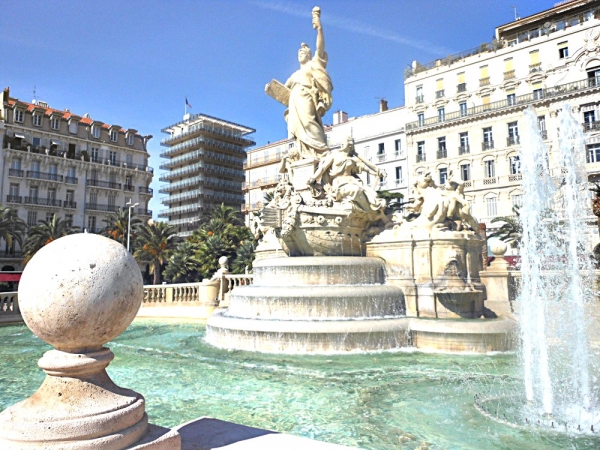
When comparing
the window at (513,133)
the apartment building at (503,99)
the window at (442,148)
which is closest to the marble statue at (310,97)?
the apartment building at (503,99)

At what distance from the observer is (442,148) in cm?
4338

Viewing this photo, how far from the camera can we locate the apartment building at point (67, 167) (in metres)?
46.0

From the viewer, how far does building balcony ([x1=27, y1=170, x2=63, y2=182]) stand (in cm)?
4679

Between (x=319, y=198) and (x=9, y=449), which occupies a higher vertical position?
(x=319, y=198)

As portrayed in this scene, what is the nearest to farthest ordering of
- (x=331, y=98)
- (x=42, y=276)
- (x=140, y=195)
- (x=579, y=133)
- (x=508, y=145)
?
(x=42, y=276)
(x=579, y=133)
(x=331, y=98)
(x=508, y=145)
(x=140, y=195)

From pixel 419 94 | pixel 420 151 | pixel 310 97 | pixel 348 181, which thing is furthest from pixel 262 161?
pixel 348 181

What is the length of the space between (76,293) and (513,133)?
41978mm

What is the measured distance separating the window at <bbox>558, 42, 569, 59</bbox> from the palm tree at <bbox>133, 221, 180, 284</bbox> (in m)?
36.4

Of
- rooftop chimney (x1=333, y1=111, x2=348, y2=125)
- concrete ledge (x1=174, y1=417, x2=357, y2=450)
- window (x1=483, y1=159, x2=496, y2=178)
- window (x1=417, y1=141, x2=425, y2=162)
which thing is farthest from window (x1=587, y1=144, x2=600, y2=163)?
concrete ledge (x1=174, y1=417, x2=357, y2=450)

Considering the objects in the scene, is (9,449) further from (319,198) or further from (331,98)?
(331,98)

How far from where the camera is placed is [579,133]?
28.3 feet

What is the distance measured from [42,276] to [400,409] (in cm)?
442

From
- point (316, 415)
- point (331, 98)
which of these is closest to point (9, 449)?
point (316, 415)

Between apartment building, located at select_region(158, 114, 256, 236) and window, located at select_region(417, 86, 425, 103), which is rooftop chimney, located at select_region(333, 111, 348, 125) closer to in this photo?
window, located at select_region(417, 86, 425, 103)
